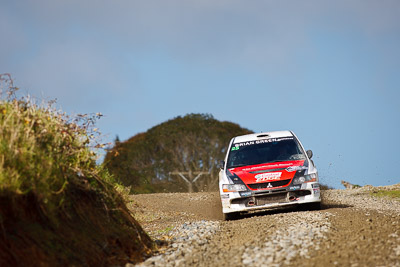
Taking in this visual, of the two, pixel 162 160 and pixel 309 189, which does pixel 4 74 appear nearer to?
pixel 309 189

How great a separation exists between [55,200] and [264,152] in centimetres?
727

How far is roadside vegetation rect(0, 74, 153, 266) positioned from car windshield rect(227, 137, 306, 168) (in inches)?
194

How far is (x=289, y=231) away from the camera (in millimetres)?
9016

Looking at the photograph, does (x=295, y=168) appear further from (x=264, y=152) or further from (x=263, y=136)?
(x=263, y=136)

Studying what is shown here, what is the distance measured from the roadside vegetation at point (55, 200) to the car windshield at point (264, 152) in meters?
4.93

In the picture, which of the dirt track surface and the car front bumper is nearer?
the dirt track surface

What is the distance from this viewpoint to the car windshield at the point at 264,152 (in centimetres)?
1339

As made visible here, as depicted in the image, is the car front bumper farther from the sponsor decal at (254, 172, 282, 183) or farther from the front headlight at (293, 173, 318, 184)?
the sponsor decal at (254, 172, 282, 183)

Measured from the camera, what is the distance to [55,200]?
7.39m

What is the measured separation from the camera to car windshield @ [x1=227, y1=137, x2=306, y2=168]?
43.9ft

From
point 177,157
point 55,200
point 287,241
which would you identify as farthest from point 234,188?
point 177,157

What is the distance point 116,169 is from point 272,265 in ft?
85.0

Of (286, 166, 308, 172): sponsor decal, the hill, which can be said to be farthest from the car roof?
the hill

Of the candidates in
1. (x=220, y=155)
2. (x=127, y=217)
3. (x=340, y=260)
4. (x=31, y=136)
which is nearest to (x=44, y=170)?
(x=31, y=136)
